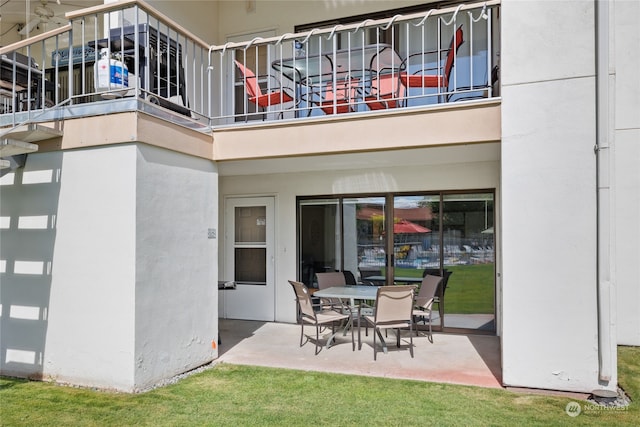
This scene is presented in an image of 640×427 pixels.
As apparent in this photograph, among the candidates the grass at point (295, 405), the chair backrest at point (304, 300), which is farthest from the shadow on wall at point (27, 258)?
the chair backrest at point (304, 300)

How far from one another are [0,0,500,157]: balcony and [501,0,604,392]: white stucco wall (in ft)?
1.18

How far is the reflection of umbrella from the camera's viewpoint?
7392mm

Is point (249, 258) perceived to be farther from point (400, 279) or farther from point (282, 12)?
point (282, 12)

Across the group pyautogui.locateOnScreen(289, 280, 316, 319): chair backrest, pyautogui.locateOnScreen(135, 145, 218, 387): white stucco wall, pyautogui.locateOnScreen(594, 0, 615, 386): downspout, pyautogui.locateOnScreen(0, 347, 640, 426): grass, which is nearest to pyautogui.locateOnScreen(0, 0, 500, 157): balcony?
pyautogui.locateOnScreen(135, 145, 218, 387): white stucco wall

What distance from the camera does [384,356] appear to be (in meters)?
5.80

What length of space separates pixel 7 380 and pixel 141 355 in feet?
5.53

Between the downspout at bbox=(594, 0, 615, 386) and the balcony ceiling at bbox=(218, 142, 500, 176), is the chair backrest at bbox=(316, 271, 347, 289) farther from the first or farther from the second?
the downspout at bbox=(594, 0, 615, 386)

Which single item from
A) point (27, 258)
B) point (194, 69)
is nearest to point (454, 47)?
point (194, 69)

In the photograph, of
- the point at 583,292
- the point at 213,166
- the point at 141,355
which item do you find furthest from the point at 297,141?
the point at 583,292

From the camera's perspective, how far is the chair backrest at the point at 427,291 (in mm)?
6469

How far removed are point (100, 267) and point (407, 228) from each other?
15.6 feet

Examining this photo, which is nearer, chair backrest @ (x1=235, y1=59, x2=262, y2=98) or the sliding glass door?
chair backrest @ (x1=235, y1=59, x2=262, y2=98)

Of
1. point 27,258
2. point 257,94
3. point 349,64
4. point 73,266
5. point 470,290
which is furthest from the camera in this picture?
point 470,290

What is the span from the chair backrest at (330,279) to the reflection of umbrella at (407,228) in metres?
1.21
